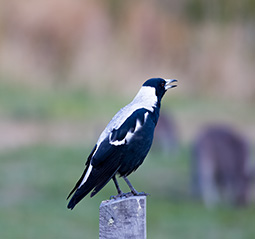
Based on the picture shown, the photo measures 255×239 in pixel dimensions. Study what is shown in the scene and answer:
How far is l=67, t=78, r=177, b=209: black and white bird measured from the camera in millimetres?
3971

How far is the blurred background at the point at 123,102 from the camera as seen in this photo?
10914mm

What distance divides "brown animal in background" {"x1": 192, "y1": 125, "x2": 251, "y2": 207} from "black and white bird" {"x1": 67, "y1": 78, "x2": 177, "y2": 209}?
7.57m

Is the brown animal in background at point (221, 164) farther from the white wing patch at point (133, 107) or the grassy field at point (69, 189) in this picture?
the white wing patch at point (133, 107)

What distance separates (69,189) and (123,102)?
10.1 metres

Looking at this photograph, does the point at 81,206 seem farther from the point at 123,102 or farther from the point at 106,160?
the point at 123,102

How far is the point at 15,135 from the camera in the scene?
59.4 ft

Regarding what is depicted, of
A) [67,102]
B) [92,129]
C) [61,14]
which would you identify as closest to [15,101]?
[67,102]

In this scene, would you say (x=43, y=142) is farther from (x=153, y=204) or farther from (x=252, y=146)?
(x=153, y=204)

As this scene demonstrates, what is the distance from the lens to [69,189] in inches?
482

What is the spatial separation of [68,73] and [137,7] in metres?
3.72

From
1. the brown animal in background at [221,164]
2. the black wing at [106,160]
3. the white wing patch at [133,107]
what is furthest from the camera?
the brown animal in background at [221,164]

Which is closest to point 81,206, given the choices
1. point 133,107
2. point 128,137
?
point 133,107

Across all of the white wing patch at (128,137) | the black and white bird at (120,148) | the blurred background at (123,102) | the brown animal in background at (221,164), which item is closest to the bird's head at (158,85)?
the black and white bird at (120,148)

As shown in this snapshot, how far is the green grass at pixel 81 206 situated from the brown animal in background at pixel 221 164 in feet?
0.99
